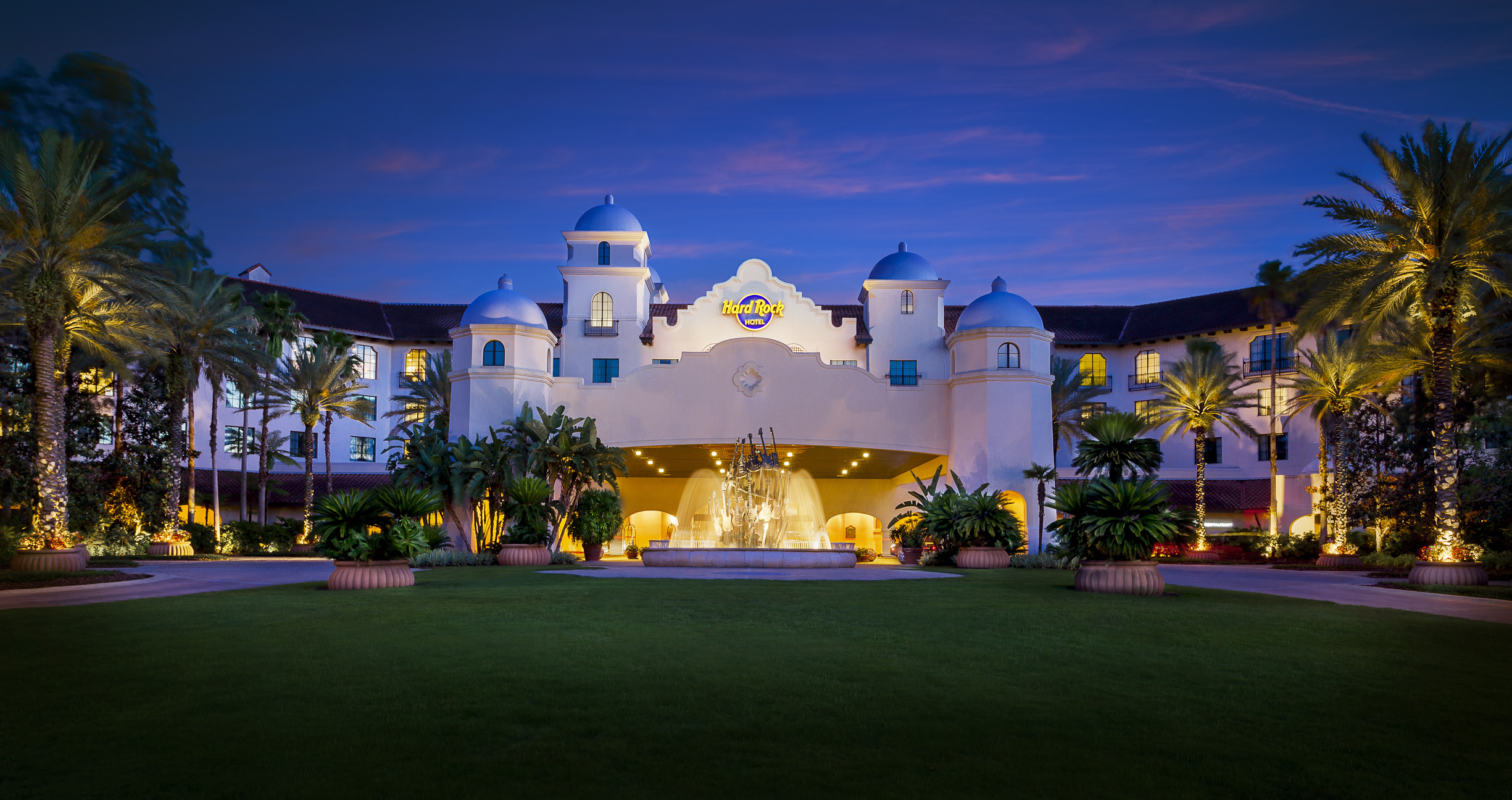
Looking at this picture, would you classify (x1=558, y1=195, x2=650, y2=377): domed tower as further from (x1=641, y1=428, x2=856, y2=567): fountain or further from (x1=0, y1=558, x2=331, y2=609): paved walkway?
(x1=0, y1=558, x2=331, y2=609): paved walkway

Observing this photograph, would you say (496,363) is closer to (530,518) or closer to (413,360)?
(530,518)

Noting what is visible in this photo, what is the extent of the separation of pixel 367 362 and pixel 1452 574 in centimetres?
5098

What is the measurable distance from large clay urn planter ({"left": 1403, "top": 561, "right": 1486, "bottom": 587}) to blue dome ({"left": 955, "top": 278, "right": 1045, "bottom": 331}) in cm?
1619

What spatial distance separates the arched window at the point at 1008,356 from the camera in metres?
37.0

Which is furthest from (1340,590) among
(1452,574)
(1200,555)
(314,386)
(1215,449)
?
(314,386)

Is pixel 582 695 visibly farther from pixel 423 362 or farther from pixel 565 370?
pixel 423 362

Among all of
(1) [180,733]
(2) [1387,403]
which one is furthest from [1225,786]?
(2) [1387,403]

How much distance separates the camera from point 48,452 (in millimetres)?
23953

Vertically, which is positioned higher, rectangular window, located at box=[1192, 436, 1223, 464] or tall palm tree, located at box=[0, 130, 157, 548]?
tall palm tree, located at box=[0, 130, 157, 548]

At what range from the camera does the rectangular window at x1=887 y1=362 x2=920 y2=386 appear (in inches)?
2012

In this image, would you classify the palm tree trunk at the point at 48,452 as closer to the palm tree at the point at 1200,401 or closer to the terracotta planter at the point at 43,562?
the terracotta planter at the point at 43,562

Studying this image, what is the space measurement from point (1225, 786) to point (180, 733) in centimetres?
664

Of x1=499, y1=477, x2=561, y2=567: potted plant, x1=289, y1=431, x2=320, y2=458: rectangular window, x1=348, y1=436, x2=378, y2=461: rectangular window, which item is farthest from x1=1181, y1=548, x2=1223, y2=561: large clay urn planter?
x1=289, y1=431, x2=320, y2=458: rectangular window

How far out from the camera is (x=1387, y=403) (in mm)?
36156
